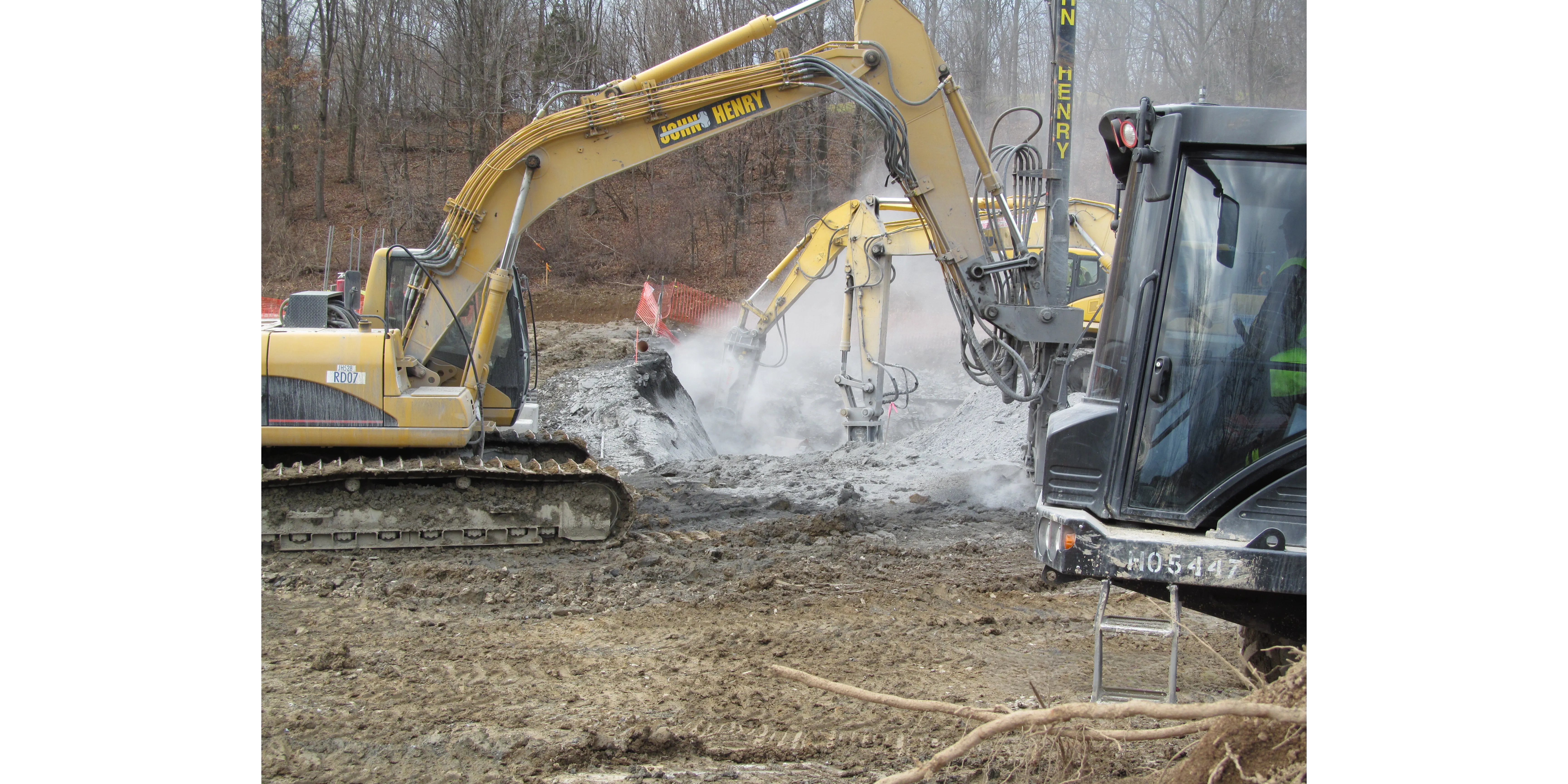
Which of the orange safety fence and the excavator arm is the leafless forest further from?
the excavator arm

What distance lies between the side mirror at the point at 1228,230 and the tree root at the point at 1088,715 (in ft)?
4.88

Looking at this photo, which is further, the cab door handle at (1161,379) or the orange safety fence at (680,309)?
the orange safety fence at (680,309)

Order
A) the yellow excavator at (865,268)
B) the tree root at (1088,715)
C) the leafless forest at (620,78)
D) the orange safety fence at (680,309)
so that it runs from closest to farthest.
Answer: the tree root at (1088,715), the yellow excavator at (865,268), the orange safety fence at (680,309), the leafless forest at (620,78)

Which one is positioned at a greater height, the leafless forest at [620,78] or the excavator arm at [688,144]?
the leafless forest at [620,78]

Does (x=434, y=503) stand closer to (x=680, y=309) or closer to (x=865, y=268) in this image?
(x=865, y=268)

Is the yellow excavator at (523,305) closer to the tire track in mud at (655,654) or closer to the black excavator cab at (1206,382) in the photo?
the tire track in mud at (655,654)

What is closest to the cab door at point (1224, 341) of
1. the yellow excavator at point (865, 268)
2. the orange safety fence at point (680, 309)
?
the yellow excavator at point (865, 268)

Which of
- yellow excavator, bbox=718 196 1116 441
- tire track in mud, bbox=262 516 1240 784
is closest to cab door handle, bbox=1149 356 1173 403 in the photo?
tire track in mud, bbox=262 516 1240 784

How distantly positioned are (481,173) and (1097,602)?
5142 millimetres

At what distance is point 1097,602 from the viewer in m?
5.71

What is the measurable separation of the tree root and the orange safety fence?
1471cm

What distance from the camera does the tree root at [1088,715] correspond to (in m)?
2.64

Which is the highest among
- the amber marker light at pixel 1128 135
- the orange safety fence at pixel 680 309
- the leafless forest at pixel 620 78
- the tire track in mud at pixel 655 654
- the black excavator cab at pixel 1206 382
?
the leafless forest at pixel 620 78

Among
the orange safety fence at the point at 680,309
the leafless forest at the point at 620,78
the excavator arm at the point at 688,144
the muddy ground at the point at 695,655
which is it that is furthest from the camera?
the leafless forest at the point at 620,78
